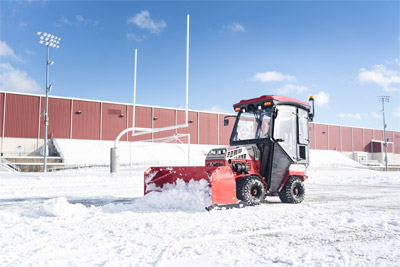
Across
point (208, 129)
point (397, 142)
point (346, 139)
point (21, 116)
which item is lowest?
point (397, 142)

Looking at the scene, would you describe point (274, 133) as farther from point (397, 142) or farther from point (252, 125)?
point (397, 142)

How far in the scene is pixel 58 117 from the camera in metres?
39.0

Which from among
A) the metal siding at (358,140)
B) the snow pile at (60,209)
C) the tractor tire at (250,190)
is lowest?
the snow pile at (60,209)

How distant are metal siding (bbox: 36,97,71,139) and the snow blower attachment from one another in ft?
113

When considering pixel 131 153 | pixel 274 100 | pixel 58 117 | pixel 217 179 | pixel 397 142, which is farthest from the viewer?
pixel 397 142

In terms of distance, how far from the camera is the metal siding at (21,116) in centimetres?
3688

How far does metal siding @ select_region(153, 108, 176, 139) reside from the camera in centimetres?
4444

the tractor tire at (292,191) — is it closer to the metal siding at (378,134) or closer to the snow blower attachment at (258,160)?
the snow blower attachment at (258,160)

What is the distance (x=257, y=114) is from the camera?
7945mm

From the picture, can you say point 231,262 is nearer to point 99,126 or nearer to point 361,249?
point 361,249

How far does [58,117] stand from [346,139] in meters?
49.7

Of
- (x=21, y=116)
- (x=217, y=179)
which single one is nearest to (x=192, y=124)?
(x=21, y=116)

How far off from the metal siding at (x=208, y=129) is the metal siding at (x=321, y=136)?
64.5 feet

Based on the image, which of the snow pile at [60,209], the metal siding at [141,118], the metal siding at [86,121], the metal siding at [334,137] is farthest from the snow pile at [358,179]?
the metal siding at [334,137]
